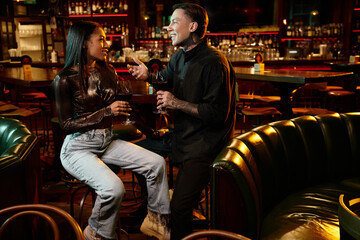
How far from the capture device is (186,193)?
196 cm

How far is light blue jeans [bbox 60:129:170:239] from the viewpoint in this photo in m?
1.85

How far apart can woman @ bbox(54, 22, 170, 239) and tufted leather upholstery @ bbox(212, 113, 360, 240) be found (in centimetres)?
46

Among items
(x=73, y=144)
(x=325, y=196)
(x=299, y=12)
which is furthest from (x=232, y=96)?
(x=299, y=12)

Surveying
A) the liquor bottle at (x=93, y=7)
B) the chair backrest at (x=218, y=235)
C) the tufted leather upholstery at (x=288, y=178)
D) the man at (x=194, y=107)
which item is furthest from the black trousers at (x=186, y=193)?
the liquor bottle at (x=93, y=7)

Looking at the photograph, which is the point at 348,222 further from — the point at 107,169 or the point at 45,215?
the point at 107,169

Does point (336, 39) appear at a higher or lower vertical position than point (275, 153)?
higher

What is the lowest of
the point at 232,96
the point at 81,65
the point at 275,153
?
the point at 275,153

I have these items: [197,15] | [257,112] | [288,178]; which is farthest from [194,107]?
[257,112]

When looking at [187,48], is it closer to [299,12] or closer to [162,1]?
[162,1]

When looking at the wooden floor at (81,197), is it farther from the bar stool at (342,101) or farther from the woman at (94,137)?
the bar stool at (342,101)

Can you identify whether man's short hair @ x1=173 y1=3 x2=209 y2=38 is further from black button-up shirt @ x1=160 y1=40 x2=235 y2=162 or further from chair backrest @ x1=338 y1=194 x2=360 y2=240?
chair backrest @ x1=338 y1=194 x2=360 y2=240

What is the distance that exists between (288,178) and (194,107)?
2.49ft

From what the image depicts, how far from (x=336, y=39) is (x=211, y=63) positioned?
7334mm

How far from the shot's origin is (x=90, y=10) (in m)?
8.35
